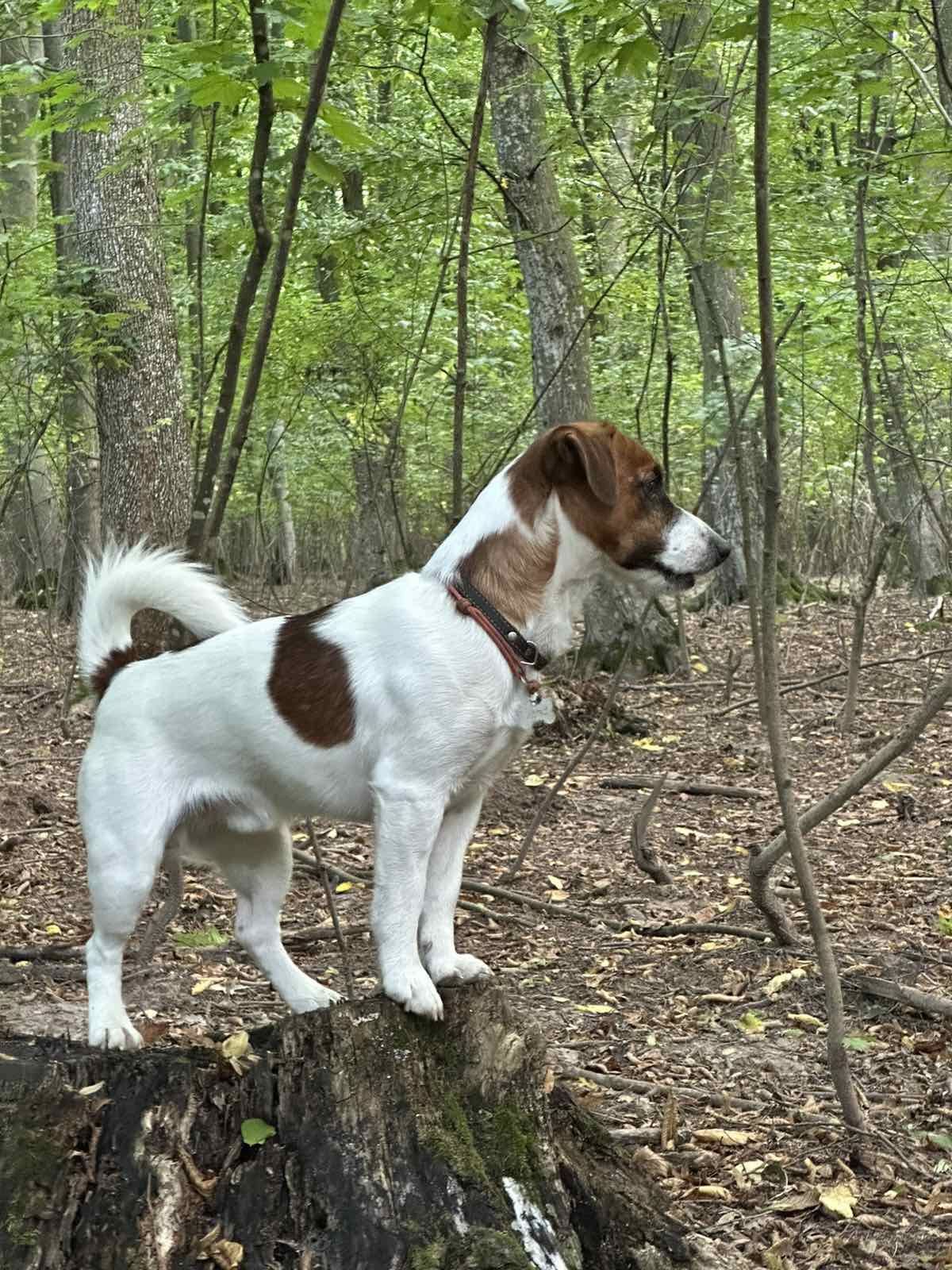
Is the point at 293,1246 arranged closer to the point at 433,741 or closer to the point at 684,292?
the point at 433,741

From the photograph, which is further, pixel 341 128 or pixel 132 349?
pixel 132 349

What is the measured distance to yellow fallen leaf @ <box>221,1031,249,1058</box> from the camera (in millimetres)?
3123

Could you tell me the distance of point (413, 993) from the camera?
3346 mm

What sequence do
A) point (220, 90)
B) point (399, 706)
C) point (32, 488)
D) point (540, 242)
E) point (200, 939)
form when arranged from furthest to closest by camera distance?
point (32, 488), point (540, 242), point (200, 939), point (220, 90), point (399, 706)

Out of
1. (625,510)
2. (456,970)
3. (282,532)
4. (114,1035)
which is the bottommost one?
(282,532)

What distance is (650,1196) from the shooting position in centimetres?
338

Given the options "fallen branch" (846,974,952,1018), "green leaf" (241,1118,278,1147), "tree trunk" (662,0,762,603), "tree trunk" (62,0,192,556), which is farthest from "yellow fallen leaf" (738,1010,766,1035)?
"tree trunk" (62,0,192,556)

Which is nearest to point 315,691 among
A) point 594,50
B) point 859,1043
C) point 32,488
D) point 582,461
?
point 582,461

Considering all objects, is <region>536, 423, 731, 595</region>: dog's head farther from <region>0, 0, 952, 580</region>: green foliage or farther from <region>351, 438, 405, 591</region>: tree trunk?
<region>351, 438, 405, 591</region>: tree trunk

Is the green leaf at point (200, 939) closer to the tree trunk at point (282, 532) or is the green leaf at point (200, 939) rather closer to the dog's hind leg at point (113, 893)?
the dog's hind leg at point (113, 893)

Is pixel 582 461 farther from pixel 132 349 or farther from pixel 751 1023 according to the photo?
pixel 132 349

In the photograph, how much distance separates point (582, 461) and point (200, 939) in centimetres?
323

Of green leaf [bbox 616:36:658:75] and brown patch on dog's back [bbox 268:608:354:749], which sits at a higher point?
green leaf [bbox 616:36:658:75]

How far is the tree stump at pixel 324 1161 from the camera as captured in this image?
9.18 feet
